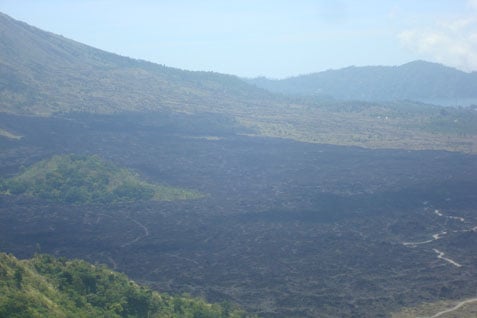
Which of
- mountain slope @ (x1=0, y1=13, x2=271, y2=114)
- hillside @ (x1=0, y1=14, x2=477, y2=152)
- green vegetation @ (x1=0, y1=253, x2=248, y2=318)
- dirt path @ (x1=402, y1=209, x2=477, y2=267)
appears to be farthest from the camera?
mountain slope @ (x1=0, y1=13, x2=271, y2=114)

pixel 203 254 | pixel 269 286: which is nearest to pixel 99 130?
pixel 203 254

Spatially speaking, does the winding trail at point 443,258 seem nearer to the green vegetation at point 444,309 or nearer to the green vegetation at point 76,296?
the green vegetation at point 444,309

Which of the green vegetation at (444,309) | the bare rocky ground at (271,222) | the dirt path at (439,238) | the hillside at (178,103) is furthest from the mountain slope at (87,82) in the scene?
the green vegetation at (444,309)

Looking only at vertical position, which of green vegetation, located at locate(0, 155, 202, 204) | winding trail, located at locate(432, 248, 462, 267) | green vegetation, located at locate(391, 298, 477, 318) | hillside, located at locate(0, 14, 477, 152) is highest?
hillside, located at locate(0, 14, 477, 152)

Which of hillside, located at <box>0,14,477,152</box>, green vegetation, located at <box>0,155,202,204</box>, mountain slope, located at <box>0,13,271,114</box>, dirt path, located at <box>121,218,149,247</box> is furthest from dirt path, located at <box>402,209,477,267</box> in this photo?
mountain slope, located at <box>0,13,271,114</box>

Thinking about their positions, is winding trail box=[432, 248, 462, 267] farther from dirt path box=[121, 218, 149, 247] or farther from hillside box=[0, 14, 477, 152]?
hillside box=[0, 14, 477, 152]

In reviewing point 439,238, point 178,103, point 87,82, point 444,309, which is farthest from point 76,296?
point 87,82
